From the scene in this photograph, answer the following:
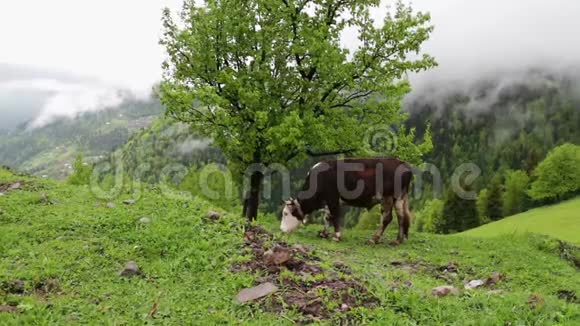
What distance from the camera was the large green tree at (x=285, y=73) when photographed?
21.4 metres

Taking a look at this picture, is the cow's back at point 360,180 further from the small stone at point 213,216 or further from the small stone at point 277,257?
the small stone at point 277,257

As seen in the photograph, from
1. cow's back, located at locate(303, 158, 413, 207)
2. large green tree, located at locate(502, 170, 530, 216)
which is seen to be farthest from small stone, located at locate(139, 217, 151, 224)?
large green tree, located at locate(502, 170, 530, 216)

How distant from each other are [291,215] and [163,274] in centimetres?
1018

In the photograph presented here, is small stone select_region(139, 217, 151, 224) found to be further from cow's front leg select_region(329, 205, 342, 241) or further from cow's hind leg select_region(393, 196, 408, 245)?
cow's hind leg select_region(393, 196, 408, 245)

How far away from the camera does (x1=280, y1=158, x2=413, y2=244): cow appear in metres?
18.1

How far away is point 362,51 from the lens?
22.2 meters

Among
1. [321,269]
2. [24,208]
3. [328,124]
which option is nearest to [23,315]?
[321,269]

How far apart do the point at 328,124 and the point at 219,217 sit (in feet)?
37.4

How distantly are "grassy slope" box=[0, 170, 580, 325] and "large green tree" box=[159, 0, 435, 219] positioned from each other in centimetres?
752

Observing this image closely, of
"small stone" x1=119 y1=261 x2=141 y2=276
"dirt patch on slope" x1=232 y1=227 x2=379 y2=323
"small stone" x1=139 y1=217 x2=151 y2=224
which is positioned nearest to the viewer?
"dirt patch on slope" x1=232 y1=227 x2=379 y2=323

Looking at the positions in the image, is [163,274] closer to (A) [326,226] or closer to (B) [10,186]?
(B) [10,186]

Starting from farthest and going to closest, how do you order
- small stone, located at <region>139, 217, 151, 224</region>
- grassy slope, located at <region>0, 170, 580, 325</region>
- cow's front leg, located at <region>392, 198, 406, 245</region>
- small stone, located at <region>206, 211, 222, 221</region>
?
cow's front leg, located at <region>392, 198, 406, 245</region>
small stone, located at <region>206, 211, 222, 221</region>
small stone, located at <region>139, 217, 151, 224</region>
grassy slope, located at <region>0, 170, 580, 325</region>

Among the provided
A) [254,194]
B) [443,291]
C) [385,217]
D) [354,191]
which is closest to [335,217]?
[354,191]

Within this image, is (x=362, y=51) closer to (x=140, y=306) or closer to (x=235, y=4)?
(x=235, y=4)
